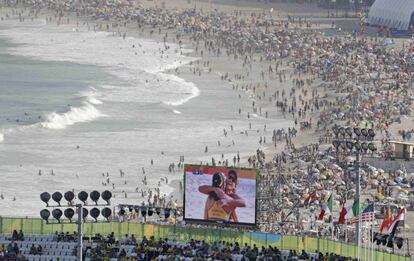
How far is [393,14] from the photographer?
163m

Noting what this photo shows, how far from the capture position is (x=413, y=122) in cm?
11094

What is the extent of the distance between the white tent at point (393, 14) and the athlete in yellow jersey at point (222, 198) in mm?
96305

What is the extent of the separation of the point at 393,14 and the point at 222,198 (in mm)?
98703

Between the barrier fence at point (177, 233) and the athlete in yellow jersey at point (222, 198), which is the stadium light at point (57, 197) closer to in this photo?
the barrier fence at point (177, 233)

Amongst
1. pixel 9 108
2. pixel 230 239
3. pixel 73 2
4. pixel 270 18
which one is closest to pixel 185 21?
pixel 270 18

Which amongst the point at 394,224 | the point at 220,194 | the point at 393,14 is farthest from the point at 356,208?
the point at 393,14

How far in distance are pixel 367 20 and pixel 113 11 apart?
30.9 metres

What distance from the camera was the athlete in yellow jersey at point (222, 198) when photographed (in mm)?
67062

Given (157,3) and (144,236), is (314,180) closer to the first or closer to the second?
(144,236)

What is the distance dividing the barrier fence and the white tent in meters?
97.6

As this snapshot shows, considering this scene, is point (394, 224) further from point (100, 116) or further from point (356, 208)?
point (100, 116)

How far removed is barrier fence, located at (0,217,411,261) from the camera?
213 ft

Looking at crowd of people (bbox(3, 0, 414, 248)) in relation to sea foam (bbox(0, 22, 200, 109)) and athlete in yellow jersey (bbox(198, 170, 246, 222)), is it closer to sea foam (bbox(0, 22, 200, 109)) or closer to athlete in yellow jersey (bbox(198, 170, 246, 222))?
sea foam (bbox(0, 22, 200, 109))

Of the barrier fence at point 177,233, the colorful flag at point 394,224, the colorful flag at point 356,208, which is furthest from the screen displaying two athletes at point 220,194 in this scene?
the colorful flag at point 394,224
